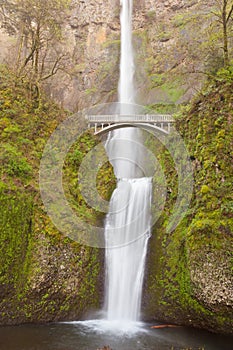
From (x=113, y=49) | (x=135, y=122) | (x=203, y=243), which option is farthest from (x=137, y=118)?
(x=113, y=49)

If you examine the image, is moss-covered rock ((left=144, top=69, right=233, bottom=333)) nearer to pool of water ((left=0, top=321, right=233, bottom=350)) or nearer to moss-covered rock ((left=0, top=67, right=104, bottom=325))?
pool of water ((left=0, top=321, right=233, bottom=350))

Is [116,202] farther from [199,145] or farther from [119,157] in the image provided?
[119,157]

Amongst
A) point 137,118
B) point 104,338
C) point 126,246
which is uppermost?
point 137,118

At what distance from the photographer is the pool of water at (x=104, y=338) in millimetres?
8102

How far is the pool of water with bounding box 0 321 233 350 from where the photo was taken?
26.6ft

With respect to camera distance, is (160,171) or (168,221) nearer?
(168,221)

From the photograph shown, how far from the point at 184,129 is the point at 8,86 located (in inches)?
353

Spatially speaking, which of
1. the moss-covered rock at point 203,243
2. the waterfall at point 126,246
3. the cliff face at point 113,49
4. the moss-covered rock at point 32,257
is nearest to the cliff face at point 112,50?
the cliff face at point 113,49

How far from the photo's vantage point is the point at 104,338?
28.5ft

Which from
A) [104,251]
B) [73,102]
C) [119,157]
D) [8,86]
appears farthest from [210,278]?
[73,102]

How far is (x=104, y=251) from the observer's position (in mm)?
12039

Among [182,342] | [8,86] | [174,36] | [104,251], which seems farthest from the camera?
[174,36]

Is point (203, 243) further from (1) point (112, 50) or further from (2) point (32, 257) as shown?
(1) point (112, 50)

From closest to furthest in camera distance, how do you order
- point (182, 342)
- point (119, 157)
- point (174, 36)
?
point (182, 342), point (119, 157), point (174, 36)
